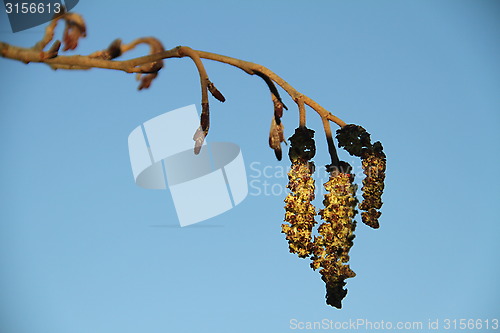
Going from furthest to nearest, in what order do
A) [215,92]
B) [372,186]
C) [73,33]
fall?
[73,33]
[215,92]
[372,186]

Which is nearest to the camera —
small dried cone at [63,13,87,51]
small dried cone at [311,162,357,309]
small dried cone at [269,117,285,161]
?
small dried cone at [311,162,357,309]

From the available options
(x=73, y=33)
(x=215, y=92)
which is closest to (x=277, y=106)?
(x=215, y=92)

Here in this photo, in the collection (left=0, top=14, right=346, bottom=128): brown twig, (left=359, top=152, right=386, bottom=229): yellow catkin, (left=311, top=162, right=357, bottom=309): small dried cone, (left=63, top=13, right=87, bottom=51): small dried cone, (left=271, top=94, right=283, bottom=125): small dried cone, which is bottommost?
(left=311, top=162, right=357, bottom=309): small dried cone

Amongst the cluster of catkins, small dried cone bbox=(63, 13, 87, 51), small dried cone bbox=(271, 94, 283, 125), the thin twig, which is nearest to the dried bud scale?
the cluster of catkins

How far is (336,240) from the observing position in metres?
2.21

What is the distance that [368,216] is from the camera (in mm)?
2377

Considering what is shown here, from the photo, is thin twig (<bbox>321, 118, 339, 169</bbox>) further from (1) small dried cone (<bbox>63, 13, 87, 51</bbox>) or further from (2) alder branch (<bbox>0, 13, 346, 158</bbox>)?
(1) small dried cone (<bbox>63, 13, 87, 51</bbox>)

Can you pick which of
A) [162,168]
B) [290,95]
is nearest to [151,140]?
[162,168]

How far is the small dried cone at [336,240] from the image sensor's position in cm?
221

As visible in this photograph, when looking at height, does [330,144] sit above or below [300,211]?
above

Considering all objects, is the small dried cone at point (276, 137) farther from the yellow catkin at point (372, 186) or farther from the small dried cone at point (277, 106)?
the yellow catkin at point (372, 186)

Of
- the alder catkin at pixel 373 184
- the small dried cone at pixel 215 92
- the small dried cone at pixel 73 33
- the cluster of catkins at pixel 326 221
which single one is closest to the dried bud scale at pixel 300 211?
the cluster of catkins at pixel 326 221

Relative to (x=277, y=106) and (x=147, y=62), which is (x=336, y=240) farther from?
(x=147, y=62)

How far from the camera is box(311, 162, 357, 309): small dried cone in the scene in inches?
87.2
